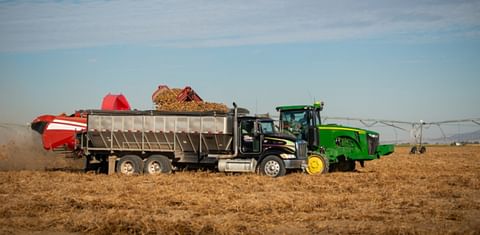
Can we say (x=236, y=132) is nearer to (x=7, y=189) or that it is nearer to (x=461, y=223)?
(x=7, y=189)

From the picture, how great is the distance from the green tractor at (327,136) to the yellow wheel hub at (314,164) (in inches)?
15.3

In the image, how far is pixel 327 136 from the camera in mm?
24562

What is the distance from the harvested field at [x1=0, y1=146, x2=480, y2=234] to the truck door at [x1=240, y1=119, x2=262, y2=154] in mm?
1691

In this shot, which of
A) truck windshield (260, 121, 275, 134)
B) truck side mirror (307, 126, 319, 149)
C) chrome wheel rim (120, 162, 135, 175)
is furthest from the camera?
truck side mirror (307, 126, 319, 149)

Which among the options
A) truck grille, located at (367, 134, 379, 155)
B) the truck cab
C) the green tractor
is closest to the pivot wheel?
the green tractor

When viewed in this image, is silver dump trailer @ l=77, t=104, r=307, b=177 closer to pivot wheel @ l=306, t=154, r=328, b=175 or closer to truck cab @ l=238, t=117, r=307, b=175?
truck cab @ l=238, t=117, r=307, b=175

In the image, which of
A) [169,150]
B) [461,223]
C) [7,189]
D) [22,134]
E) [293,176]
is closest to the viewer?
[461,223]

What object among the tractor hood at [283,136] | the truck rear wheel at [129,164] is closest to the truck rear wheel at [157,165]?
the truck rear wheel at [129,164]

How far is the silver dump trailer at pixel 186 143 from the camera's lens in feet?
73.2

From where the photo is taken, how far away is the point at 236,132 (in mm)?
22453

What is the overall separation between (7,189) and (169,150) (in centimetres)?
702

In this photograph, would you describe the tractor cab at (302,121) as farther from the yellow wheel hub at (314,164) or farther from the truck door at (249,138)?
the truck door at (249,138)

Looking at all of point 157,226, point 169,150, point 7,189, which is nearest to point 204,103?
point 169,150

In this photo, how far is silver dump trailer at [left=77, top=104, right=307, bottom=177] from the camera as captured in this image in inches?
878
